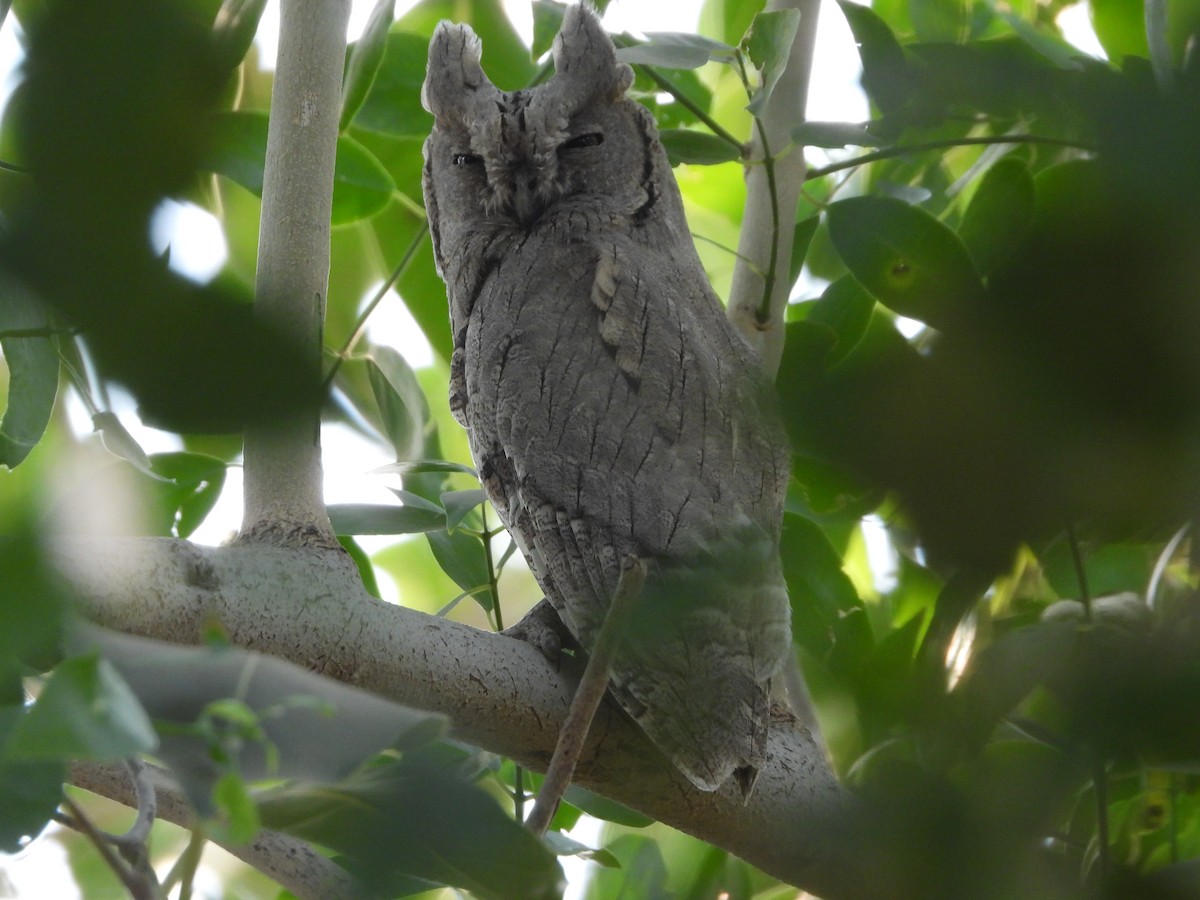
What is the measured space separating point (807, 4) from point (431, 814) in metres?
1.83

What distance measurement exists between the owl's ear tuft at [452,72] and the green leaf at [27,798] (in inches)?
61.5

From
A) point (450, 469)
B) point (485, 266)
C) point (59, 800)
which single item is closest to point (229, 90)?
point (59, 800)

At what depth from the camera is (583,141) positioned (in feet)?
7.13

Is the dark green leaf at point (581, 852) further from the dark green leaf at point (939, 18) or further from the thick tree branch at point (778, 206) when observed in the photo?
the dark green leaf at point (939, 18)

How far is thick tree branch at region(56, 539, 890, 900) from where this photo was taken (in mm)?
1153

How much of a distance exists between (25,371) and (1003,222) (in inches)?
22.4

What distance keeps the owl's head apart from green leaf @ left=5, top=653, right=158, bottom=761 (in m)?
1.79

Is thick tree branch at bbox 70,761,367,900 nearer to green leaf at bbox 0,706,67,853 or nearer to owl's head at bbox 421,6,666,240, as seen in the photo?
green leaf at bbox 0,706,67,853

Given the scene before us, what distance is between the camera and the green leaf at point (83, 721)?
15.0 inches

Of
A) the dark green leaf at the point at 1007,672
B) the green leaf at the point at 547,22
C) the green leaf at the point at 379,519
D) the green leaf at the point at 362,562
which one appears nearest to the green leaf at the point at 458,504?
the green leaf at the point at 379,519

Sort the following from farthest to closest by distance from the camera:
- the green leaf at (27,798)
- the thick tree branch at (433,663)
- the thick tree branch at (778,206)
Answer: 1. the thick tree branch at (778,206)
2. the thick tree branch at (433,663)
3. the green leaf at (27,798)

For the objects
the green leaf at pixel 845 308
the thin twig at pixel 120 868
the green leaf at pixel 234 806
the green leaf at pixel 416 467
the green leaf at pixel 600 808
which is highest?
the green leaf at pixel 234 806

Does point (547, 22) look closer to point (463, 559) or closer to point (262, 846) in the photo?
point (463, 559)

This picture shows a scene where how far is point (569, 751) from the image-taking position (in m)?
0.86
